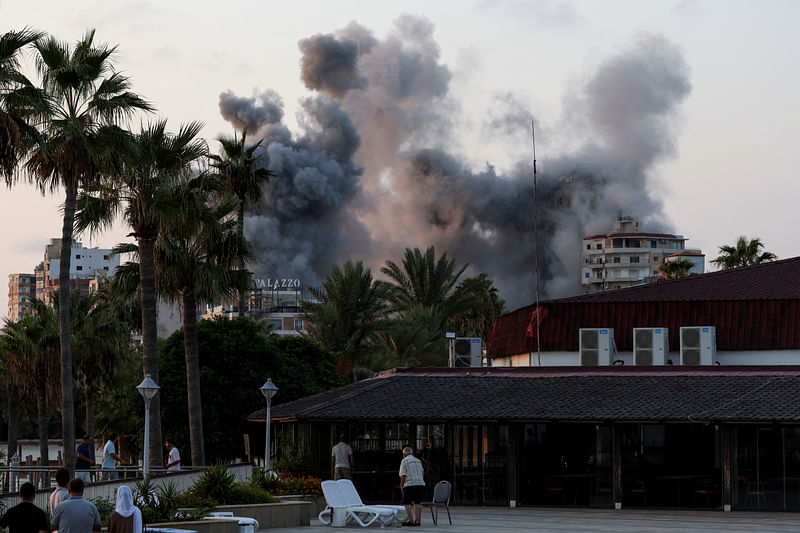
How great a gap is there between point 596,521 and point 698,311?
488 inches

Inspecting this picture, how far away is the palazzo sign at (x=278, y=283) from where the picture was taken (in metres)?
153

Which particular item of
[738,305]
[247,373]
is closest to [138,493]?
[738,305]

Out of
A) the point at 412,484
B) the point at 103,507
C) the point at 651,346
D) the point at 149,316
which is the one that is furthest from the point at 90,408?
the point at 103,507

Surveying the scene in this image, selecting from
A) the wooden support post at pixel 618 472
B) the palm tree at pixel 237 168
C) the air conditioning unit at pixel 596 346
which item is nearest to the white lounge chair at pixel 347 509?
the wooden support post at pixel 618 472

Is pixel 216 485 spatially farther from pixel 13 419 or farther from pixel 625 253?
pixel 625 253

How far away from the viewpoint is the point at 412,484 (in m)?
25.7

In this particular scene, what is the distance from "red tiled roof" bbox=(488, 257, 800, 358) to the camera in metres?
37.0

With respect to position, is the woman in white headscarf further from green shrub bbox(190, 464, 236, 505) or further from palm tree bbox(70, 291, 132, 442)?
palm tree bbox(70, 291, 132, 442)

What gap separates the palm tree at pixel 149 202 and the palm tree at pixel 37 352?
16.6 metres

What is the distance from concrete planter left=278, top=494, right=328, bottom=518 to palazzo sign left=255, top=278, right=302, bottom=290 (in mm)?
124411

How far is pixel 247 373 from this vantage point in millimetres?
49844

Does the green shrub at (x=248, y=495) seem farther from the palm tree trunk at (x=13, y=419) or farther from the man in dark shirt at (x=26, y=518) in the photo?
the palm tree trunk at (x=13, y=419)

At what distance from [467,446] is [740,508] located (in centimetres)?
720

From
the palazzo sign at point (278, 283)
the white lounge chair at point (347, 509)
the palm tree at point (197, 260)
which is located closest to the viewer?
the white lounge chair at point (347, 509)
